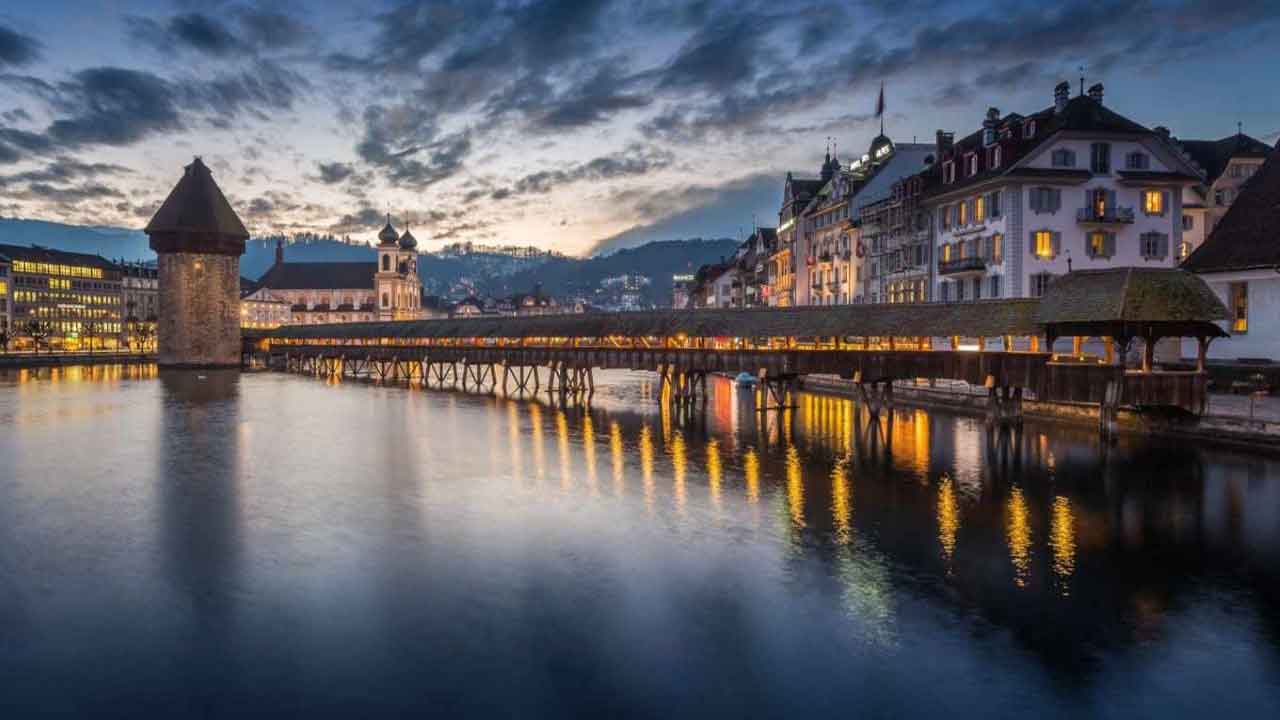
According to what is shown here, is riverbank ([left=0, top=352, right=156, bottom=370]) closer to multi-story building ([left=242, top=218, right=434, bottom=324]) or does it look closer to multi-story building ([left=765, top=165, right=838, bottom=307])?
multi-story building ([left=242, top=218, right=434, bottom=324])

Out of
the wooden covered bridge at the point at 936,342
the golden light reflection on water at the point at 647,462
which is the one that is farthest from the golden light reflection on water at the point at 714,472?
the wooden covered bridge at the point at 936,342

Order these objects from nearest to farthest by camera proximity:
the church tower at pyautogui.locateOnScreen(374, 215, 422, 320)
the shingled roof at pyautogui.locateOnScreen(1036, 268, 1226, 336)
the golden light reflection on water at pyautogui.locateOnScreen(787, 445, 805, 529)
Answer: the golden light reflection on water at pyautogui.locateOnScreen(787, 445, 805, 529) < the shingled roof at pyautogui.locateOnScreen(1036, 268, 1226, 336) < the church tower at pyautogui.locateOnScreen(374, 215, 422, 320)

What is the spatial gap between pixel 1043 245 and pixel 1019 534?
1336 inches

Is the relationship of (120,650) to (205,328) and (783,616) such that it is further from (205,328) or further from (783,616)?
(205,328)

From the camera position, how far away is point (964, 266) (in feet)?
183

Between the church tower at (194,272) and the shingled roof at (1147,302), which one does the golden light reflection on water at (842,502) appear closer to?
the shingled roof at (1147,302)

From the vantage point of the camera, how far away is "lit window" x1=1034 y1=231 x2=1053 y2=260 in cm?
5219

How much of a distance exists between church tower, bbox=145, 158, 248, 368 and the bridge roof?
149 ft

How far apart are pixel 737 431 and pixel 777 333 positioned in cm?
967

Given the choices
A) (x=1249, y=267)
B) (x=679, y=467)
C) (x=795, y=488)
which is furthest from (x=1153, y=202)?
(x=679, y=467)

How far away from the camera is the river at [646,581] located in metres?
14.1

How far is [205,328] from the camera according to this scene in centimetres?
11325

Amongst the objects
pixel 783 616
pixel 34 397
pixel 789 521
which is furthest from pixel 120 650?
pixel 34 397

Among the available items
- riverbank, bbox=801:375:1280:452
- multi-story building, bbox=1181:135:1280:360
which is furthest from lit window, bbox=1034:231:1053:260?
riverbank, bbox=801:375:1280:452
